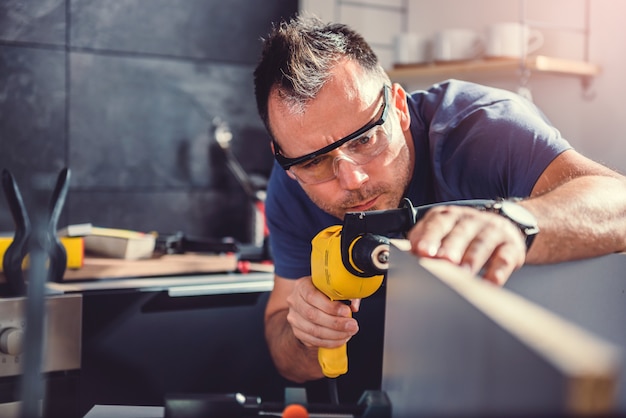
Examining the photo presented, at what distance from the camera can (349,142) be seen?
1.27 meters

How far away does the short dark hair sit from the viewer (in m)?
1.29

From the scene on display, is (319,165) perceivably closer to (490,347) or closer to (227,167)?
(490,347)

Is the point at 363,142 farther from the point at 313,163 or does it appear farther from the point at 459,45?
the point at 459,45

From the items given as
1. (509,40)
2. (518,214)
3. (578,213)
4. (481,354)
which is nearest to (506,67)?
(509,40)

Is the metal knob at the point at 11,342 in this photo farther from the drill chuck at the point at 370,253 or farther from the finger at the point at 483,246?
the finger at the point at 483,246

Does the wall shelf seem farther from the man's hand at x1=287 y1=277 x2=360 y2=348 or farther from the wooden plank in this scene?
the wooden plank

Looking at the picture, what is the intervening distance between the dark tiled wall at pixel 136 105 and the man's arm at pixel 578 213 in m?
1.77

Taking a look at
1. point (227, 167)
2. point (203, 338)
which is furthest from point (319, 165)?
point (227, 167)

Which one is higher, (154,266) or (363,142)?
(363,142)

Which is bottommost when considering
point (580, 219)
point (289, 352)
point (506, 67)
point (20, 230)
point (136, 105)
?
point (289, 352)

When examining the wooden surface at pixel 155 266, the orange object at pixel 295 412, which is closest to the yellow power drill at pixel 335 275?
the orange object at pixel 295 412

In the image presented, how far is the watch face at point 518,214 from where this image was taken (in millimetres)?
868

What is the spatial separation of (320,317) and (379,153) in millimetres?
340

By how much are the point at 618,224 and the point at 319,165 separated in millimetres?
520
